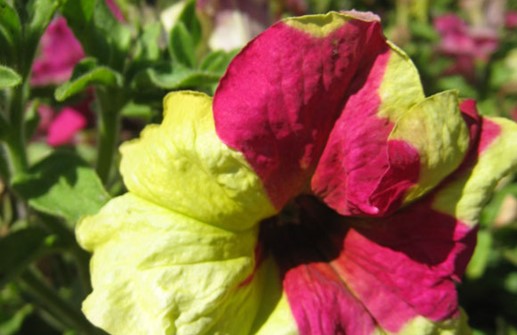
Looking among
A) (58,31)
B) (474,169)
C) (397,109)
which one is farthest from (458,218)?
(58,31)

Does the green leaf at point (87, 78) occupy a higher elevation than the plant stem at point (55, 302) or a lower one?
higher

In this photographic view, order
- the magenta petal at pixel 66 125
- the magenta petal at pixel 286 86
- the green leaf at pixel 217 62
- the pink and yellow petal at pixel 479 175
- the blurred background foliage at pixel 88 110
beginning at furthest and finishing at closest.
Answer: the magenta petal at pixel 66 125 → the green leaf at pixel 217 62 → the blurred background foliage at pixel 88 110 → the pink and yellow petal at pixel 479 175 → the magenta petal at pixel 286 86

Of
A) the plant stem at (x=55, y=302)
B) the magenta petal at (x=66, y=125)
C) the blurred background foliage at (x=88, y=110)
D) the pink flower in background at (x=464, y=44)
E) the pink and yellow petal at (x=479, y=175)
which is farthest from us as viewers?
the pink flower in background at (x=464, y=44)

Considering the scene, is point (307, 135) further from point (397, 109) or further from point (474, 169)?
point (474, 169)

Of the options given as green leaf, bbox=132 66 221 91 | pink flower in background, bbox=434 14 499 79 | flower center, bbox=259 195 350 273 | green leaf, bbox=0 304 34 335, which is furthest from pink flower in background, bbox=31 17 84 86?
pink flower in background, bbox=434 14 499 79

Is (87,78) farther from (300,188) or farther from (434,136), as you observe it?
(434,136)

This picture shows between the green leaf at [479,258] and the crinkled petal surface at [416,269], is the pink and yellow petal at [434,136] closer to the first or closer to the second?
the crinkled petal surface at [416,269]

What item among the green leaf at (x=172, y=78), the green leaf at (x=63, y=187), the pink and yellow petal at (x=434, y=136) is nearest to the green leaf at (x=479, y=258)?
the pink and yellow petal at (x=434, y=136)
